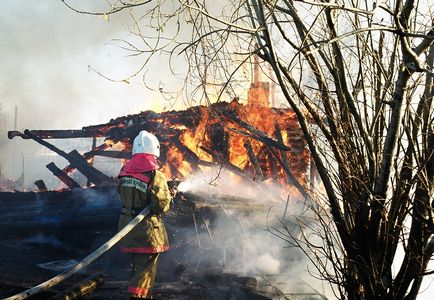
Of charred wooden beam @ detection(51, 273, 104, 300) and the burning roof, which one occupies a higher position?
the burning roof

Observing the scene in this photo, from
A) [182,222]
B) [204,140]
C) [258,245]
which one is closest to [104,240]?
[182,222]

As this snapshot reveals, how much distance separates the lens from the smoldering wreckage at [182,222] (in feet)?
20.5

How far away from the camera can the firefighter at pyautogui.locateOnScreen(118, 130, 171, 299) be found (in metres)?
5.25

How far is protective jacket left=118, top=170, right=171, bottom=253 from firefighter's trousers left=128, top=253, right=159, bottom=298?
0.12 m

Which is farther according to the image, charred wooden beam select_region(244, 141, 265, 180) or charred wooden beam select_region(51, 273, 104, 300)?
charred wooden beam select_region(244, 141, 265, 180)

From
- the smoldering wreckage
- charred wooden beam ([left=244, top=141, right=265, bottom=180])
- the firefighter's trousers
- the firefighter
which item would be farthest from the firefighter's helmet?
charred wooden beam ([left=244, top=141, right=265, bottom=180])

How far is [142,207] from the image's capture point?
5496 mm

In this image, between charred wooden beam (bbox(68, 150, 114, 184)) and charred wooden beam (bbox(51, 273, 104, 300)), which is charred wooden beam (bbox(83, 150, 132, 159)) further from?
charred wooden beam (bbox(51, 273, 104, 300))

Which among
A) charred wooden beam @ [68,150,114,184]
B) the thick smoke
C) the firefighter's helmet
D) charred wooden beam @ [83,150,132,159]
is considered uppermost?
the firefighter's helmet

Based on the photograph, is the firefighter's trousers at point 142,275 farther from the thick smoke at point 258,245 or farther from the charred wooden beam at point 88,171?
the charred wooden beam at point 88,171

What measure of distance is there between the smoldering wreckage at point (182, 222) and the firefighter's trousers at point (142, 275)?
1.51 feet

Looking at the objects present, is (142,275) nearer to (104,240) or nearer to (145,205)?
(145,205)

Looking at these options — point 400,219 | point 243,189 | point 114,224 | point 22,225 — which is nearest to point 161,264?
point 114,224

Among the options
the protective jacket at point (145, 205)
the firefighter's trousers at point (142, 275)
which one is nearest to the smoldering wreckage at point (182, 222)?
the firefighter's trousers at point (142, 275)
